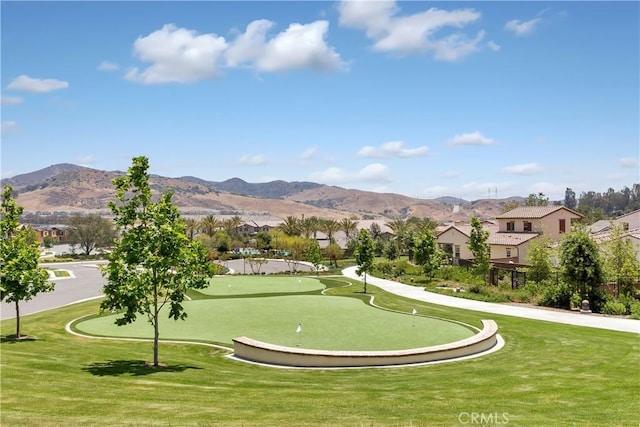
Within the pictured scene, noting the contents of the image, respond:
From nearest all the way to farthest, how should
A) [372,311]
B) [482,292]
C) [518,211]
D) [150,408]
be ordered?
[150,408] < [372,311] < [482,292] < [518,211]

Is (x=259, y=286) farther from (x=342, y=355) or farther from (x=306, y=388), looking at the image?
(x=306, y=388)

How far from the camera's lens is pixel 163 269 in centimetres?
1628

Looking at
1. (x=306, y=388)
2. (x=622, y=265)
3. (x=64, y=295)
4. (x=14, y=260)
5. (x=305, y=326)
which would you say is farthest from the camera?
(x=64, y=295)

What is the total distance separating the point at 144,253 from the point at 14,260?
8169 mm

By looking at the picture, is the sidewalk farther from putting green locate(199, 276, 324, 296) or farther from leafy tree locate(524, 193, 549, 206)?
leafy tree locate(524, 193, 549, 206)

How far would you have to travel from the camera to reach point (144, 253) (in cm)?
1590

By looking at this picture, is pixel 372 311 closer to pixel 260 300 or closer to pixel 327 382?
pixel 260 300

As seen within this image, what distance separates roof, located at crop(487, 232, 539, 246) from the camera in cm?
5675

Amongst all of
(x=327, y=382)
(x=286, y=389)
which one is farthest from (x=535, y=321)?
(x=286, y=389)

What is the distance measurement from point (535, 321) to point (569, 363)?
409 inches

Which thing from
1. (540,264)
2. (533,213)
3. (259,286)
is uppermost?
(533,213)

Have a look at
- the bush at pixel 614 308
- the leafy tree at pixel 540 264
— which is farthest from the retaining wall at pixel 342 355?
the leafy tree at pixel 540 264

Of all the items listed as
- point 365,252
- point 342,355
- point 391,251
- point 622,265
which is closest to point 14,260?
point 342,355
